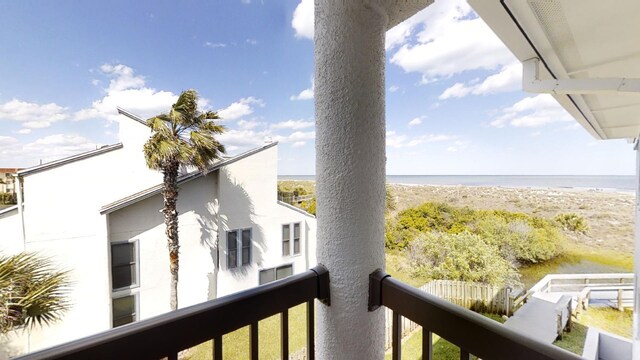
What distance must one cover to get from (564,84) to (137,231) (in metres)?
6.00

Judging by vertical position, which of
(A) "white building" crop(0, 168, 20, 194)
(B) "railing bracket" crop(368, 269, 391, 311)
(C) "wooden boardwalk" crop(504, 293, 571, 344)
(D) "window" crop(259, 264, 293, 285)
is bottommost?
(D) "window" crop(259, 264, 293, 285)

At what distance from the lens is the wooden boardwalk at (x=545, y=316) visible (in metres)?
3.38

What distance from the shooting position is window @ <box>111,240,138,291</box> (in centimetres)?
475

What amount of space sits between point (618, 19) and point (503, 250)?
5325mm

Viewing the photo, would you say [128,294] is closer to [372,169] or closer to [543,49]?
[372,169]

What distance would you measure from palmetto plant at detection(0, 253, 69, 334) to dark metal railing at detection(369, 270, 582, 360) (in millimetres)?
3866

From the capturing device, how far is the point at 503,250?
17.1 ft

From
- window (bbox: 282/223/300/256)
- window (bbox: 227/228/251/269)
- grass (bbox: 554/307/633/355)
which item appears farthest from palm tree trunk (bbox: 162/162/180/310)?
grass (bbox: 554/307/633/355)

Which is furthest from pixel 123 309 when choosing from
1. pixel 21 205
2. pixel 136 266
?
pixel 21 205

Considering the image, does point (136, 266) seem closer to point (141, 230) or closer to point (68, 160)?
point (141, 230)

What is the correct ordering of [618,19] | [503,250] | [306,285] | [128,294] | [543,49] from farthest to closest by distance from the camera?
[503,250] < [128,294] < [543,49] < [618,19] < [306,285]

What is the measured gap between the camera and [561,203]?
6215 millimetres

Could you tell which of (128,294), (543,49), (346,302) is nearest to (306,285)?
(346,302)

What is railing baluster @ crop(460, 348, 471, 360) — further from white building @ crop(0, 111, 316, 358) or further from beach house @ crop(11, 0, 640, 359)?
white building @ crop(0, 111, 316, 358)
